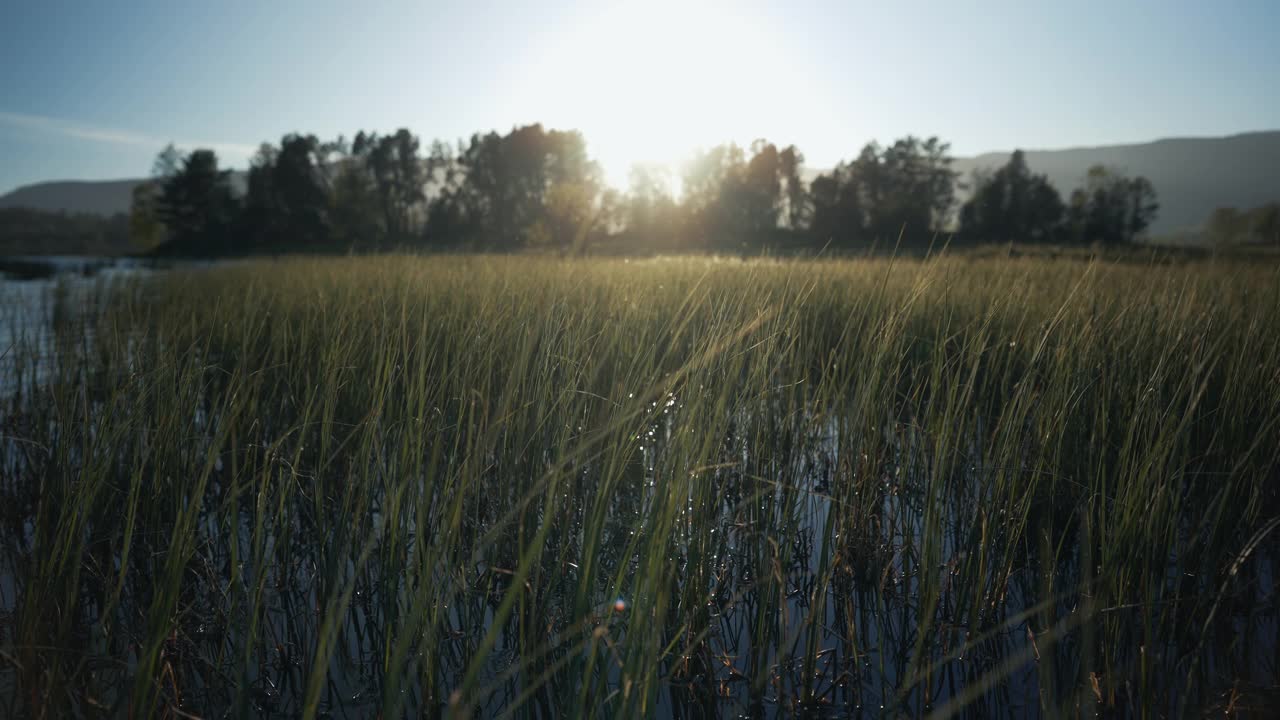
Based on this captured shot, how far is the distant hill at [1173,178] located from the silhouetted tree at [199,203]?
87813 mm

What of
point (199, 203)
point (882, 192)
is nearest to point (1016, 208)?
point (882, 192)

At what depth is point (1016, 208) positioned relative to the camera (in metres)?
35.4

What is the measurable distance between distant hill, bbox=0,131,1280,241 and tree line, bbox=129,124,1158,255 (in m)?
89.2

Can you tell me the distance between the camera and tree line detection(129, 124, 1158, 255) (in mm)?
34844

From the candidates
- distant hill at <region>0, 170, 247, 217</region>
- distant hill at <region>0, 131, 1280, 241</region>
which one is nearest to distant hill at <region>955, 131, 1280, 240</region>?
distant hill at <region>0, 131, 1280, 241</region>

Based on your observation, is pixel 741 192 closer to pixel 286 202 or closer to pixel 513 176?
pixel 513 176

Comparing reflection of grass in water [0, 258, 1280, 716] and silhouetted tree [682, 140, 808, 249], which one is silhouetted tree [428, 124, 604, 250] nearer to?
silhouetted tree [682, 140, 808, 249]

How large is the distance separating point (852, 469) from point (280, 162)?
4628cm

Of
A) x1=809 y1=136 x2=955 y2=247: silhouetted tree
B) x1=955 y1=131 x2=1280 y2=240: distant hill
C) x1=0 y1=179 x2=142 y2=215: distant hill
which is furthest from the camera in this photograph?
x1=955 y1=131 x2=1280 y2=240: distant hill

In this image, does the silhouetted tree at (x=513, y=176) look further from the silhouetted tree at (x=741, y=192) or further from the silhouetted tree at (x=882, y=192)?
the silhouetted tree at (x=882, y=192)

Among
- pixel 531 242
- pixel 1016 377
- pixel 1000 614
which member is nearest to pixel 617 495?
pixel 1000 614

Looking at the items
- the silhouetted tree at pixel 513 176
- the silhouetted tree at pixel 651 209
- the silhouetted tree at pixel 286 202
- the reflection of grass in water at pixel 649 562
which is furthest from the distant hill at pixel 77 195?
the reflection of grass in water at pixel 649 562

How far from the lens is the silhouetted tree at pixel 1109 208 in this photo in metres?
35.9

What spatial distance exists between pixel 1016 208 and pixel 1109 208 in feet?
28.4
